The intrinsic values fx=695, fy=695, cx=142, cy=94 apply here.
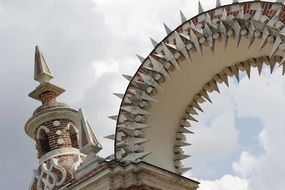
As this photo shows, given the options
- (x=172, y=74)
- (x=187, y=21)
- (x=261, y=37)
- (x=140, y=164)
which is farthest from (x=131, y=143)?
(x=261, y=37)

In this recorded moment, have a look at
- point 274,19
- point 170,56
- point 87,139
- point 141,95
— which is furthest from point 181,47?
point 87,139

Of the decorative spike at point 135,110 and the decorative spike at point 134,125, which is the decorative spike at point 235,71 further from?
the decorative spike at point 134,125

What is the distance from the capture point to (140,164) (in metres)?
11.5

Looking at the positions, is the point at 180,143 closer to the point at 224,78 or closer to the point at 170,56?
the point at 224,78

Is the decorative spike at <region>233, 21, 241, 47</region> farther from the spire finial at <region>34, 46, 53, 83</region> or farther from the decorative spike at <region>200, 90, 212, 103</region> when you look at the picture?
the spire finial at <region>34, 46, 53, 83</region>

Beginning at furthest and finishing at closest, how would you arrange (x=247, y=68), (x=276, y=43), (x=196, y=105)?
(x=196, y=105)
(x=247, y=68)
(x=276, y=43)

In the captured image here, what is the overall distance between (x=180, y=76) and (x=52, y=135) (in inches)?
146

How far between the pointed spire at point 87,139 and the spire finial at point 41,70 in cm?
299

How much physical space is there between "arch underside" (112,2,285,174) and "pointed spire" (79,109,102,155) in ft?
1.27

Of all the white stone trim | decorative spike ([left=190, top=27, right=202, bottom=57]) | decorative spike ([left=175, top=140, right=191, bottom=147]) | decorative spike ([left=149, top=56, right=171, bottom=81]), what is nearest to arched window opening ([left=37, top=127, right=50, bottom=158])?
the white stone trim

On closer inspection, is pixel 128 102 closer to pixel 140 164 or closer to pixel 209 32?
pixel 140 164

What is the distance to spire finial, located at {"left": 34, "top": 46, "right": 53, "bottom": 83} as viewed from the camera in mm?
14906

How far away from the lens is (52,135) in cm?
1422

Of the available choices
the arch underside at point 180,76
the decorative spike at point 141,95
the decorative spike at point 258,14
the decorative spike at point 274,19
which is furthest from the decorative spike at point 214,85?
the decorative spike at point 274,19
